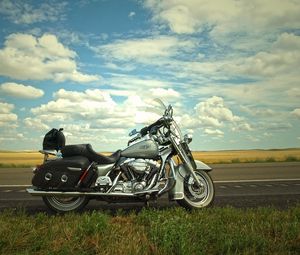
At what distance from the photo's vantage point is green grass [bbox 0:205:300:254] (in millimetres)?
4535

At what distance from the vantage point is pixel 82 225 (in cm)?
529

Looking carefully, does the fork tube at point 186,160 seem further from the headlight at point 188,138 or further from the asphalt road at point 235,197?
the asphalt road at point 235,197

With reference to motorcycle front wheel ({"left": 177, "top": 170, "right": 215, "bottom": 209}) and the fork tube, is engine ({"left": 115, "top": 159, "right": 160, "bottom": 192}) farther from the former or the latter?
motorcycle front wheel ({"left": 177, "top": 170, "right": 215, "bottom": 209})

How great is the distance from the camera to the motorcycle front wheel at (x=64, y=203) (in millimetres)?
7289

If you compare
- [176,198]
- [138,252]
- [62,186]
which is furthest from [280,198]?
[138,252]

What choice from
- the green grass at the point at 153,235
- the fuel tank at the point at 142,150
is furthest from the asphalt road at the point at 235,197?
the green grass at the point at 153,235

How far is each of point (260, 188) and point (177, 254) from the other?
7.49 meters

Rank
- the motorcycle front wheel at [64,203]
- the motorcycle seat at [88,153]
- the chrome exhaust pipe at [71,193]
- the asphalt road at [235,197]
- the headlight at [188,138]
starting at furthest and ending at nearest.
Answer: the asphalt road at [235,197], the headlight at [188,138], the motorcycle front wheel at [64,203], the motorcycle seat at [88,153], the chrome exhaust pipe at [71,193]

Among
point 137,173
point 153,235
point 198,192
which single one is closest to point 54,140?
point 137,173

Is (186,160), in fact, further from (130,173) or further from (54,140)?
(54,140)

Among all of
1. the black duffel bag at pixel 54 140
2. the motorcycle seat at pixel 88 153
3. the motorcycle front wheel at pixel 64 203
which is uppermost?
the black duffel bag at pixel 54 140

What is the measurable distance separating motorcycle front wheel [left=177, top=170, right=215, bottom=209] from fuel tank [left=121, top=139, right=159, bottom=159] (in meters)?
0.88

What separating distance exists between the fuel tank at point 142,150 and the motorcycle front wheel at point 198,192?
877mm

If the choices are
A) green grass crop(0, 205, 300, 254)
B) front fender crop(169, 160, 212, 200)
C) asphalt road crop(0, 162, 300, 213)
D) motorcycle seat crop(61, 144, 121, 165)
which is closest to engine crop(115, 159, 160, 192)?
motorcycle seat crop(61, 144, 121, 165)
